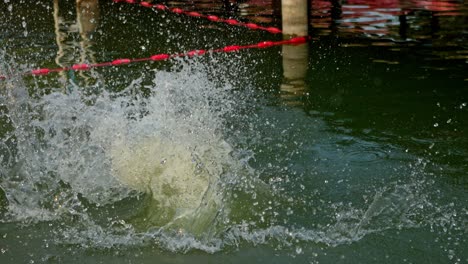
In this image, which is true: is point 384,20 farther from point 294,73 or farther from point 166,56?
point 166,56

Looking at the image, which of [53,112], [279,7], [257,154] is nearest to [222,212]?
[257,154]

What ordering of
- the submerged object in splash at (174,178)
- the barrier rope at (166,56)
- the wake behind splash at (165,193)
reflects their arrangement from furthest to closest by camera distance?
1. the barrier rope at (166,56)
2. the submerged object in splash at (174,178)
3. the wake behind splash at (165,193)

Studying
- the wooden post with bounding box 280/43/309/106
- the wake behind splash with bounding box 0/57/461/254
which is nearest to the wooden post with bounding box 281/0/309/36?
the wooden post with bounding box 280/43/309/106

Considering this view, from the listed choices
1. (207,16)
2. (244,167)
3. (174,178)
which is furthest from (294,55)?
(174,178)

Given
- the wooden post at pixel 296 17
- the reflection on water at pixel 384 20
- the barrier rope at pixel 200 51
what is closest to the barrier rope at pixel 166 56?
the barrier rope at pixel 200 51

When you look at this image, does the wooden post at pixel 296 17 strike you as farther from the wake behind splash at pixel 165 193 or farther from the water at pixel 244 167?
the wake behind splash at pixel 165 193

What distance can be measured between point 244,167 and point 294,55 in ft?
18.4

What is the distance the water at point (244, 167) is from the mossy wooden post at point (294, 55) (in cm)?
6

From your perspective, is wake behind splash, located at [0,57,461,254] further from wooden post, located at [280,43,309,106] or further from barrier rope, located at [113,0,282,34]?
barrier rope, located at [113,0,282,34]

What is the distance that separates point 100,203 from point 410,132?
11.5 ft

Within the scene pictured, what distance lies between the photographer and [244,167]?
6664 millimetres

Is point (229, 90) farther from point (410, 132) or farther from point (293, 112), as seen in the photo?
point (410, 132)

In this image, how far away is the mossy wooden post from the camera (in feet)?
31.9

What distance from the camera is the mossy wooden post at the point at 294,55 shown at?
971 centimetres
